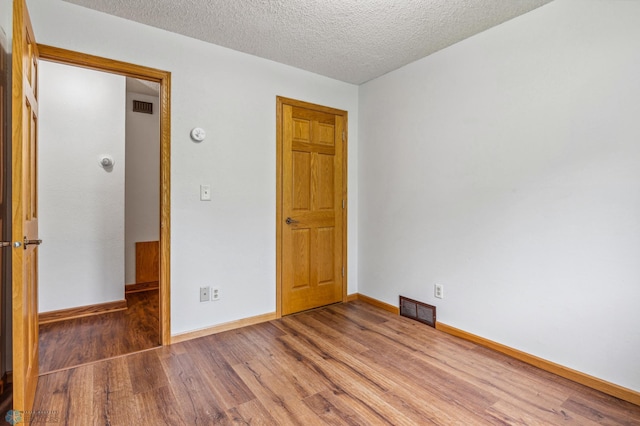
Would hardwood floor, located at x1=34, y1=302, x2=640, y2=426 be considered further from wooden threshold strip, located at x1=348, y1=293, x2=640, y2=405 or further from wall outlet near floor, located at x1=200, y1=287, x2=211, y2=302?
wall outlet near floor, located at x1=200, y1=287, x2=211, y2=302

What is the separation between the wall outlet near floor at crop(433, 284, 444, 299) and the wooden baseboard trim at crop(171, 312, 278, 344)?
4.88 feet

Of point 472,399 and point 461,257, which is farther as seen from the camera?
point 461,257

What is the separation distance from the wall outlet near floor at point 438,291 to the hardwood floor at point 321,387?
0.34 m

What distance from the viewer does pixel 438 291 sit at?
9.64ft

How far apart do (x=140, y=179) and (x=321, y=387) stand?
3.61 meters

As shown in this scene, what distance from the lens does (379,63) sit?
10.4ft

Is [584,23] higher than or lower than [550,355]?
higher

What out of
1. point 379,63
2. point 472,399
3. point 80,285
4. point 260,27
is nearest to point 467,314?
point 472,399

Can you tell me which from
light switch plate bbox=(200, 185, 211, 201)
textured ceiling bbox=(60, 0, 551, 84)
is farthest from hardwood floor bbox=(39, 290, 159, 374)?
textured ceiling bbox=(60, 0, 551, 84)

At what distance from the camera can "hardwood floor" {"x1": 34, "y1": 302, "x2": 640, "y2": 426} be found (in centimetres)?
176

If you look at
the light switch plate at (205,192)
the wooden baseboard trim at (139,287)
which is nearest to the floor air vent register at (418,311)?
the light switch plate at (205,192)

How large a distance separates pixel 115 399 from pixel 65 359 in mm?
798

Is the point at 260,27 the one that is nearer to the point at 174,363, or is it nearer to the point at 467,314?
the point at 174,363

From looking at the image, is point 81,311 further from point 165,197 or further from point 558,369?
point 558,369
